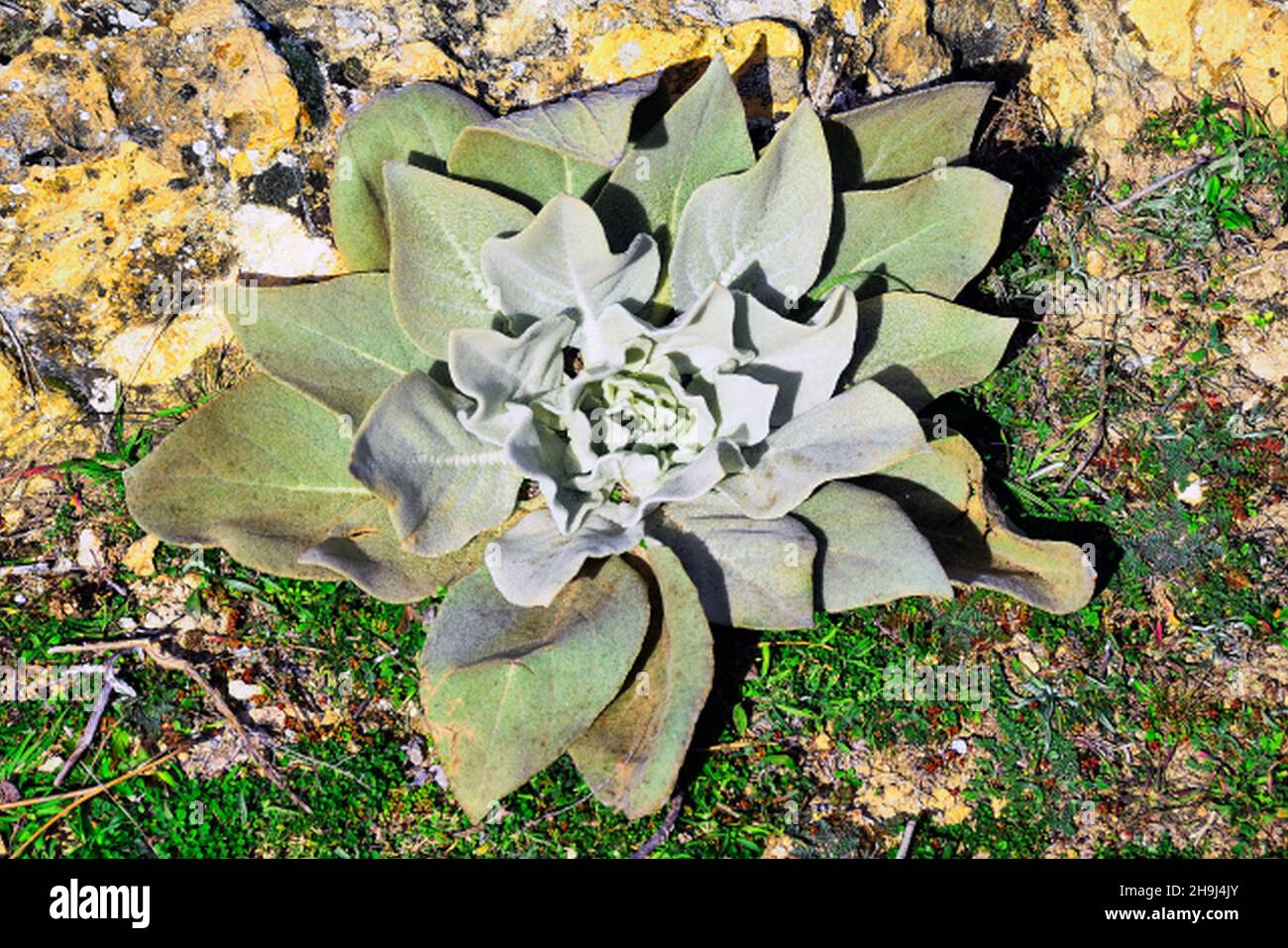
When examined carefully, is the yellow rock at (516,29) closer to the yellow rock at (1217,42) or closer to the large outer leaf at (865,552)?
the large outer leaf at (865,552)

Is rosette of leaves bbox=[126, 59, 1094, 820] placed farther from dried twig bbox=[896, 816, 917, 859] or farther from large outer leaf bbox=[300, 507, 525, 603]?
dried twig bbox=[896, 816, 917, 859]

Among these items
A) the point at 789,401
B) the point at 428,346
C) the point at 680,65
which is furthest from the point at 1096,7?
the point at 428,346

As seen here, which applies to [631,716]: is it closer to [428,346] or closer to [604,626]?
[604,626]

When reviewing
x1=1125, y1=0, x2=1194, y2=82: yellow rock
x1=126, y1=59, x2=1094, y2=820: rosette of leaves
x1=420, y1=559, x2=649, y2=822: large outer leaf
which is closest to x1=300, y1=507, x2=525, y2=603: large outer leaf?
x1=126, y1=59, x2=1094, y2=820: rosette of leaves

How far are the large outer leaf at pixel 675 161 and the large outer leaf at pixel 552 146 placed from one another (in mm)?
79

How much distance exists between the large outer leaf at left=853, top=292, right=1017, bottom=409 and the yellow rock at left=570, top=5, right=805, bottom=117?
2.44 feet

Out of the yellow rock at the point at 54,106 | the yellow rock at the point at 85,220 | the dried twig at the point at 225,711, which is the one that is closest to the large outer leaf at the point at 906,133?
the yellow rock at the point at 85,220

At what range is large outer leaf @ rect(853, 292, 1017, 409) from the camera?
276 centimetres

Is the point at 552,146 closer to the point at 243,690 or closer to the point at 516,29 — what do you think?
the point at 516,29

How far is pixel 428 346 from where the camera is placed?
108 inches

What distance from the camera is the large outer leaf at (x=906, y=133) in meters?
2.87

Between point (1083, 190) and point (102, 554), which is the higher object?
point (1083, 190)

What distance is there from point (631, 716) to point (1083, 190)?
192cm

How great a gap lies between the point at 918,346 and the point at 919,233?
0.89ft
